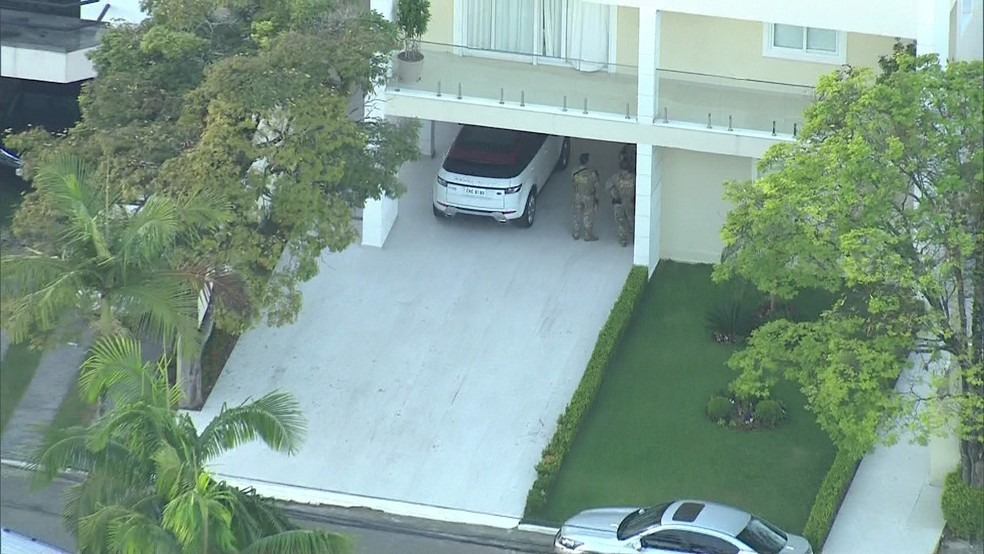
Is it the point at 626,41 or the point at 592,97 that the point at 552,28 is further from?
the point at 592,97

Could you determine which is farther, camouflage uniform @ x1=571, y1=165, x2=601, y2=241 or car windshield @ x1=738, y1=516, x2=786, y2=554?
camouflage uniform @ x1=571, y1=165, x2=601, y2=241

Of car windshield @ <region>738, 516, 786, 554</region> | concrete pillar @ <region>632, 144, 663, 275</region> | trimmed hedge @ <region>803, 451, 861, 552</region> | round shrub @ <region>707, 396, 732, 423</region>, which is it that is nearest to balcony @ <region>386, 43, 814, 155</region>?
concrete pillar @ <region>632, 144, 663, 275</region>

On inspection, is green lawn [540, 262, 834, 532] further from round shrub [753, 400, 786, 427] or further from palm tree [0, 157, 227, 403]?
palm tree [0, 157, 227, 403]

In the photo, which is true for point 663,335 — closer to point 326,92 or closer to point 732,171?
point 732,171

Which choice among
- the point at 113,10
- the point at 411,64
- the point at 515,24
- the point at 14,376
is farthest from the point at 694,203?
the point at 14,376

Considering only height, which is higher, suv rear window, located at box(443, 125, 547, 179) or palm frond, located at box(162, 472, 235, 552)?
suv rear window, located at box(443, 125, 547, 179)

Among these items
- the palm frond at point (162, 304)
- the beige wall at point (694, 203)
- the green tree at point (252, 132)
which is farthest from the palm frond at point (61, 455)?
the beige wall at point (694, 203)

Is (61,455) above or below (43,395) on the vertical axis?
above
